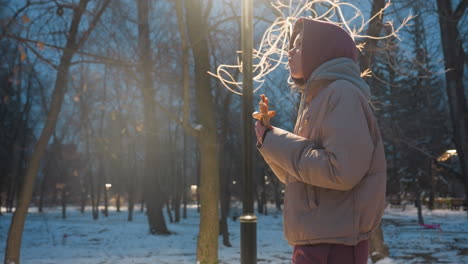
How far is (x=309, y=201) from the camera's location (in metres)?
1.76

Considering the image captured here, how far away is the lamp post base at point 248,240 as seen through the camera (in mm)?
Answer: 2732

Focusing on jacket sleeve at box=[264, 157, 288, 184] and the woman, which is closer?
the woman

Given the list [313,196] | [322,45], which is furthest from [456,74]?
[313,196]

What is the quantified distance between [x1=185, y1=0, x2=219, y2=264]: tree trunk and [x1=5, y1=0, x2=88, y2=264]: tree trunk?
8.81 feet

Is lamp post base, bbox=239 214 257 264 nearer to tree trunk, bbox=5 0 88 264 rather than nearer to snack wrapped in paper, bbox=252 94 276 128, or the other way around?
snack wrapped in paper, bbox=252 94 276 128

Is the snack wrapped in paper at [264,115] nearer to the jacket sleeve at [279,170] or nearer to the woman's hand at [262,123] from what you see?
the woman's hand at [262,123]

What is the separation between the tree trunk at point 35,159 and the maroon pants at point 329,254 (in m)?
7.61

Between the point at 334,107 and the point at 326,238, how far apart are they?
541 millimetres

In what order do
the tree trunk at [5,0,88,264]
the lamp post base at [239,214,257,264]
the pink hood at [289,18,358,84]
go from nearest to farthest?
1. the pink hood at [289,18,358,84]
2. the lamp post base at [239,214,257,264]
3. the tree trunk at [5,0,88,264]

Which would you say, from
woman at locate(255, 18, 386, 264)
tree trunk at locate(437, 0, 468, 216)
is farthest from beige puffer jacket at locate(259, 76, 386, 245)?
tree trunk at locate(437, 0, 468, 216)

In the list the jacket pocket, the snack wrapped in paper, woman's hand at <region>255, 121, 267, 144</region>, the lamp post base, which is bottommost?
the lamp post base

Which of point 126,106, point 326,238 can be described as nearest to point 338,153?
point 326,238

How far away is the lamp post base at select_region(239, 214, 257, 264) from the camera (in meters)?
2.73

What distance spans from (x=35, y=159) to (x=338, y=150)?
8.57 m
